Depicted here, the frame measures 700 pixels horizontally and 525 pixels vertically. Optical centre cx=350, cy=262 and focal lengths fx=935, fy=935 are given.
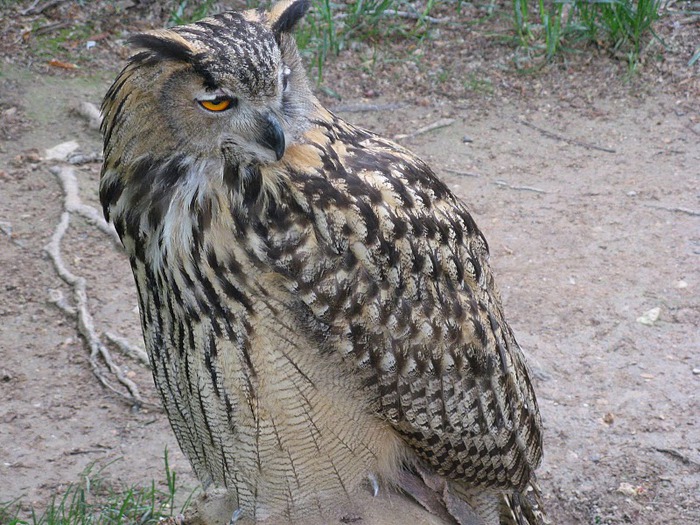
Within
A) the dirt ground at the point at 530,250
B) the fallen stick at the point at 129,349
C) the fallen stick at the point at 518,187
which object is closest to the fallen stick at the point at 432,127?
the dirt ground at the point at 530,250

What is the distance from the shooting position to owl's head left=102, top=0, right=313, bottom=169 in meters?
2.12

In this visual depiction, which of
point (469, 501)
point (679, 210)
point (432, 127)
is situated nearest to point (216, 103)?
point (469, 501)

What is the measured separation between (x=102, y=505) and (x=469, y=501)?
4.68 feet

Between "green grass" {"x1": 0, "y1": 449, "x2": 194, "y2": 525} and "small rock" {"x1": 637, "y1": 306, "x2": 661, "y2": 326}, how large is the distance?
7.92ft

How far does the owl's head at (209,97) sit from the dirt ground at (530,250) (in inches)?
76.9

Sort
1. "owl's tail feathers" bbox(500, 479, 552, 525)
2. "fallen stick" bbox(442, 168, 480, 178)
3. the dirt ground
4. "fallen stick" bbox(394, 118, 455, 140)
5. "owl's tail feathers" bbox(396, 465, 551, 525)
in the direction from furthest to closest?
"fallen stick" bbox(394, 118, 455, 140) < "fallen stick" bbox(442, 168, 480, 178) < the dirt ground < "owl's tail feathers" bbox(500, 479, 552, 525) < "owl's tail feathers" bbox(396, 465, 551, 525)

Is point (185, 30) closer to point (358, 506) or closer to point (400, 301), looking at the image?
point (400, 301)

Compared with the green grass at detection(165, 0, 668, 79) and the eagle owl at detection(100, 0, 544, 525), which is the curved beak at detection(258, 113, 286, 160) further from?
the green grass at detection(165, 0, 668, 79)

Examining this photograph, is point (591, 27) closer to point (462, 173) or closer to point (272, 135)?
point (462, 173)

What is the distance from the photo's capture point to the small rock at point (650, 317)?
4.70 metres

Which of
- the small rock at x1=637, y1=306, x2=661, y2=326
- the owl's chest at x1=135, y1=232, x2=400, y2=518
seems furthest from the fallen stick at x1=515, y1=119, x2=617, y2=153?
the owl's chest at x1=135, y1=232, x2=400, y2=518

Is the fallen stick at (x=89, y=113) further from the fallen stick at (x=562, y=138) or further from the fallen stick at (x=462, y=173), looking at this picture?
the fallen stick at (x=562, y=138)

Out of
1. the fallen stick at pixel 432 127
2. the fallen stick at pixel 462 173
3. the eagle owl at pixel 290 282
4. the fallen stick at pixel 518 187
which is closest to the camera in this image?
the eagle owl at pixel 290 282

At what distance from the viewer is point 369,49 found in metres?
7.18
